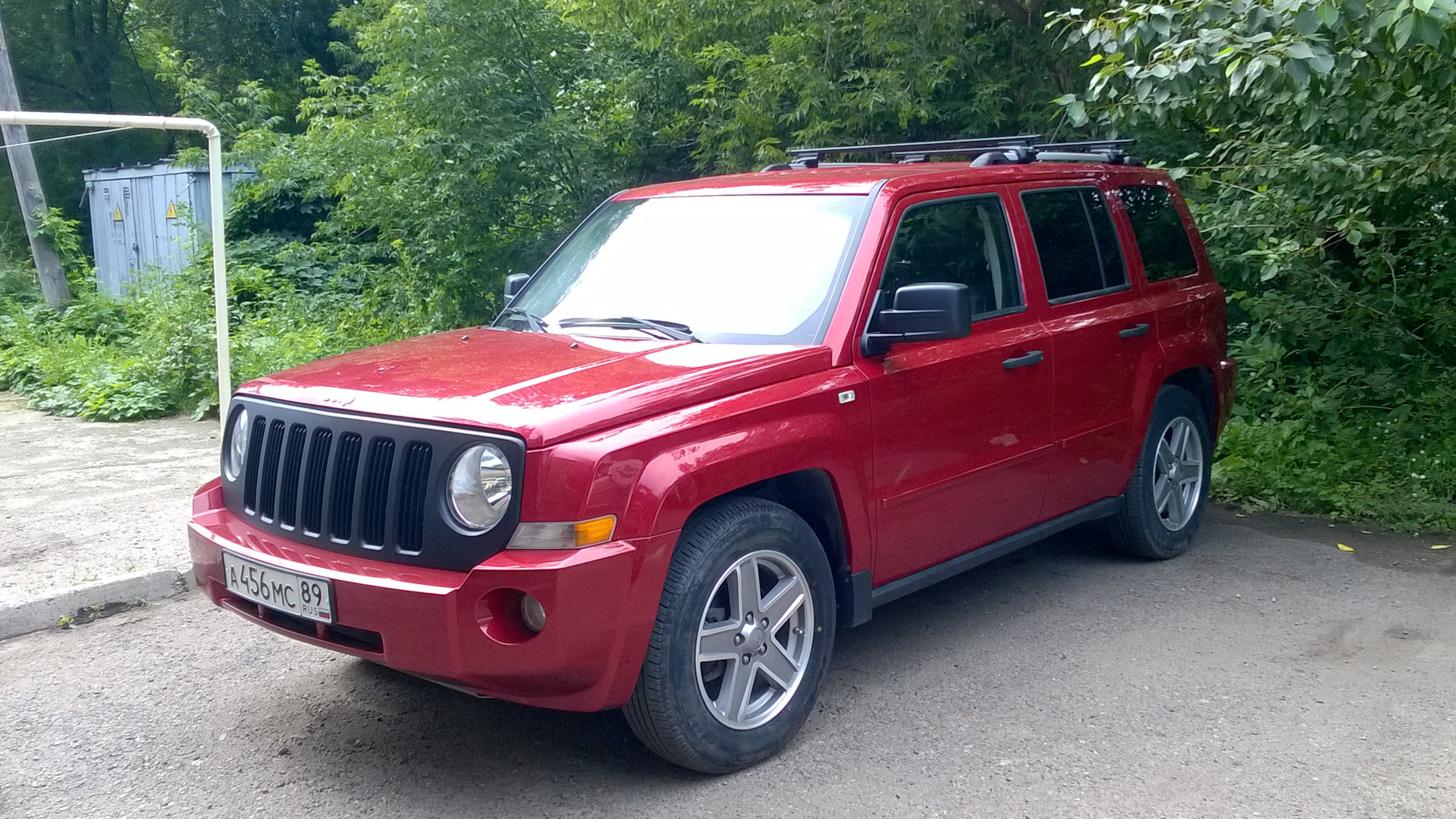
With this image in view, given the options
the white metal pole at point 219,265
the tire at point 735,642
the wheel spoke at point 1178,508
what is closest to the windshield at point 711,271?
the tire at point 735,642

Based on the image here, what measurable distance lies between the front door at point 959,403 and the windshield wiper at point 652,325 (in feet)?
→ 2.05

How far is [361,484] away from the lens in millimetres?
3592

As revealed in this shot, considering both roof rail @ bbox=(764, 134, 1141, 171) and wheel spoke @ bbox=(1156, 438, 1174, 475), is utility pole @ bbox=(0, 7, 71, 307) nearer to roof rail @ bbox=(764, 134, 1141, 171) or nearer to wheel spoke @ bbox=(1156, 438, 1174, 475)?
roof rail @ bbox=(764, 134, 1141, 171)

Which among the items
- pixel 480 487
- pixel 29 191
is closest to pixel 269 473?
pixel 480 487

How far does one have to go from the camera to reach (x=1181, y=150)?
30.4ft

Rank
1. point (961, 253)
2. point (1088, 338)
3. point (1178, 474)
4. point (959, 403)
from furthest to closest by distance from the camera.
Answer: point (1178, 474), point (1088, 338), point (961, 253), point (959, 403)

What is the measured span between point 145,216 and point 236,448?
1556 cm

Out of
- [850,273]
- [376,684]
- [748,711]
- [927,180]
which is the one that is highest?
[927,180]

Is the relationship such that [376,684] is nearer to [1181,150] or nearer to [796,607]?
[796,607]

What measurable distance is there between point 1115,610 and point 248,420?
11.6ft

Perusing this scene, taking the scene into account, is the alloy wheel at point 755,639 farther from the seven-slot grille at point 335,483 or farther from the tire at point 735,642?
the seven-slot grille at point 335,483

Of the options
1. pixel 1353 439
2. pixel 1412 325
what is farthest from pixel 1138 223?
pixel 1412 325

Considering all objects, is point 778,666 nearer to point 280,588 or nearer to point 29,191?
point 280,588

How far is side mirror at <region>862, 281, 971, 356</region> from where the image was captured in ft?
13.3
